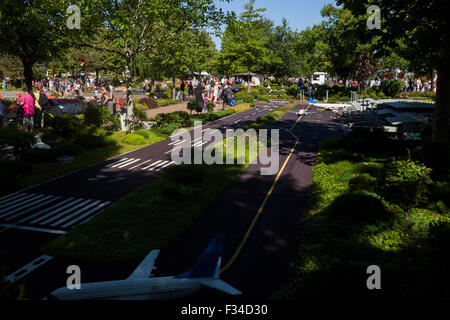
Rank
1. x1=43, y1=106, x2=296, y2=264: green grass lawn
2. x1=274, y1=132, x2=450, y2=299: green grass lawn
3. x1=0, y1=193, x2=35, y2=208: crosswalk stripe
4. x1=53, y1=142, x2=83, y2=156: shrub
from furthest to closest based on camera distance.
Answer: x1=53, y1=142, x2=83, y2=156: shrub → x1=0, y1=193, x2=35, y2=208: crosswalk stripe → x1=43, y1=106, x2=296, y2=264: green grass lawn → x1=274, y1=132, x2=450, y2=299: green grass lawn

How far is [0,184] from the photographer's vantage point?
11891 mm

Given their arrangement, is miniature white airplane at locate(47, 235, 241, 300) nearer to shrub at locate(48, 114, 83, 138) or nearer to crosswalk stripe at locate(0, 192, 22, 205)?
crosswalk stripe at locate(0, 192, 22, 205)

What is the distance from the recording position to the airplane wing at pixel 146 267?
671cm

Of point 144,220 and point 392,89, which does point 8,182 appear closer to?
point 144,220

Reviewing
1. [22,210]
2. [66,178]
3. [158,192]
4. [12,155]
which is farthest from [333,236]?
[12,155]

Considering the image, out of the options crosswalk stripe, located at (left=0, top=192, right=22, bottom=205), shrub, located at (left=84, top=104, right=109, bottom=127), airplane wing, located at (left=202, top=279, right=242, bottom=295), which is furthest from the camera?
shrub, located at (left=84, top=104, right=109, bottom=127)

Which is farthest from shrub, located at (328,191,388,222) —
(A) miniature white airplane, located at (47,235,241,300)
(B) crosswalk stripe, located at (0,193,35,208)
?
(B) crosswalk stripe, located at (0,193,35,208)

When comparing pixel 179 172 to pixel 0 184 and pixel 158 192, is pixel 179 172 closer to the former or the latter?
pixel 158 192

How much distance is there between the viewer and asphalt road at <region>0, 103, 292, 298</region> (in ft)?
24.2

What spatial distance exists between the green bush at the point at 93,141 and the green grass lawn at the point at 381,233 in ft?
38.0

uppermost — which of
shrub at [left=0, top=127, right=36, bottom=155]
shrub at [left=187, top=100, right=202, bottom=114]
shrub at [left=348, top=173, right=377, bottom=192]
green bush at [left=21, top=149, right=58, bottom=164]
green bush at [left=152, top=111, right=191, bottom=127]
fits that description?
shrub at [left=187, top=100, right=202, bottom=114]

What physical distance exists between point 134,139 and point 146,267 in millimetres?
13948

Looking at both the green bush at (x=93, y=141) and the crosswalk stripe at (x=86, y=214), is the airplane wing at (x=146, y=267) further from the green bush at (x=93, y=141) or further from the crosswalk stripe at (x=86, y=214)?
the green bush at (x=93, y=141)

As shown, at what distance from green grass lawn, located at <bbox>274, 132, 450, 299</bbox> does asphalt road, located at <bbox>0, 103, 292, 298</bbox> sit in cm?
442
